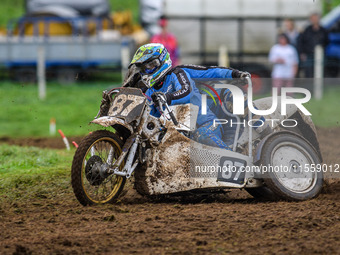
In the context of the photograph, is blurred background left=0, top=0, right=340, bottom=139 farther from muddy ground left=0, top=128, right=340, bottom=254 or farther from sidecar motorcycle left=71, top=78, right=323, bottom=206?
muddy ground left=0, top=128, right=340, bottom=254

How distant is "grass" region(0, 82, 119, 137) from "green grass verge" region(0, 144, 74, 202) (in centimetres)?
393

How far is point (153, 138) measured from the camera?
6.89 meters

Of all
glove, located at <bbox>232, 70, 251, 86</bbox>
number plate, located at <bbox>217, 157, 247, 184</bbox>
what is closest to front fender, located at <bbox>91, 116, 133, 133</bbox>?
number plate, located at <bbox>217, 157, 247, 184</bbox>

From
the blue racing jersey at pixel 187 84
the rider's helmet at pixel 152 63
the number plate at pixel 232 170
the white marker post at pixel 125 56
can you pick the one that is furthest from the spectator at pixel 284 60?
the number plate at pixel 232 170

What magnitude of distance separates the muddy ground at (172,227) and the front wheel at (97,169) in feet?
0.56

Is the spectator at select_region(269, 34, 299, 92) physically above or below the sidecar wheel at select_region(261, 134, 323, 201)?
above

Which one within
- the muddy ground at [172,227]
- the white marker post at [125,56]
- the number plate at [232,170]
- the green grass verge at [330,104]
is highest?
the white marker post at [125,56]

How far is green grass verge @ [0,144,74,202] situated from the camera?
770 cm

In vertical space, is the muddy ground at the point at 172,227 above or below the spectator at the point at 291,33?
below

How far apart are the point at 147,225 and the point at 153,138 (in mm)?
1254

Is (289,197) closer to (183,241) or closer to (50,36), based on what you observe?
(183,241)

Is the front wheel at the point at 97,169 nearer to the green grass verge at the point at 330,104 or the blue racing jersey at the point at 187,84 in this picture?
the blue racing jersey at the point at 187,84

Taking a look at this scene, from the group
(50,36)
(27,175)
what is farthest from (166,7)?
(27,175)

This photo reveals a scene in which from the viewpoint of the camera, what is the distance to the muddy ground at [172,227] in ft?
16.9
